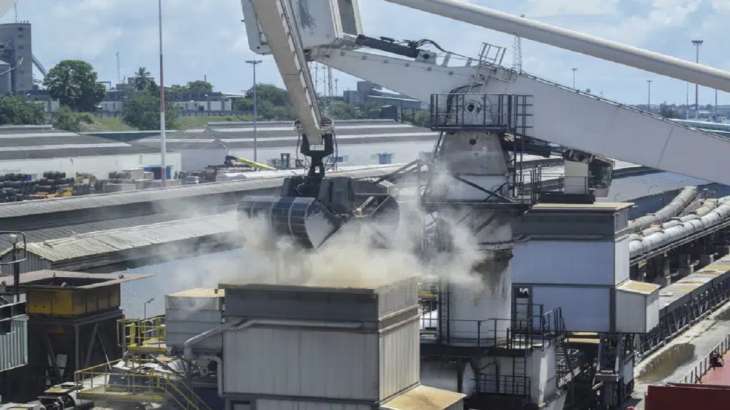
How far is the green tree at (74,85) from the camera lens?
6969 inches

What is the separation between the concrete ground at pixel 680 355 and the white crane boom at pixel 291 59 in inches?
535

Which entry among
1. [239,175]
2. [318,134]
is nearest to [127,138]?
[239,175]

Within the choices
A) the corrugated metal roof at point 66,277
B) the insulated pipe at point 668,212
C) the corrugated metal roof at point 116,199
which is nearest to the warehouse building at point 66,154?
the corrugated metal roof at point 116,199

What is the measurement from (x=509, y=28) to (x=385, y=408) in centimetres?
1625

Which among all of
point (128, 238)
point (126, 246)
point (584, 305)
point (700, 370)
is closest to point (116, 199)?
point (128, 238)

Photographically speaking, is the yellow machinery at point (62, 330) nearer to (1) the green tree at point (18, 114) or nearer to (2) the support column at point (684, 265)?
(2) the support column at point (684, 265)

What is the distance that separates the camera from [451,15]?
38406mm

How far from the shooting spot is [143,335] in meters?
32.0

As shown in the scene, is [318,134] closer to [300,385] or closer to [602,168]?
[300,385]

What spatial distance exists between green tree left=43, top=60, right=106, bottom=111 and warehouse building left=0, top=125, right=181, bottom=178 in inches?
2722

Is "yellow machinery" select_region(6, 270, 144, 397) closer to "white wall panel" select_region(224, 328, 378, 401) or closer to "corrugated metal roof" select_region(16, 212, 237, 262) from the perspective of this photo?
"corrugated metal roof" select_region(16, 212, 237, 262)

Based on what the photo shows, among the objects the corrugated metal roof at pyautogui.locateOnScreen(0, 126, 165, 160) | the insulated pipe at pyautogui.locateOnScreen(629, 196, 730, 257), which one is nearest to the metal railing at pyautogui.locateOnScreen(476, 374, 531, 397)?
the insulated pipe at pyautogui.locateOnScreen(629, 196, 730, 257)

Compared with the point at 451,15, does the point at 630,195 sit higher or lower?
lower

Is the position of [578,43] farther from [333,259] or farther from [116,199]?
[116,199]
